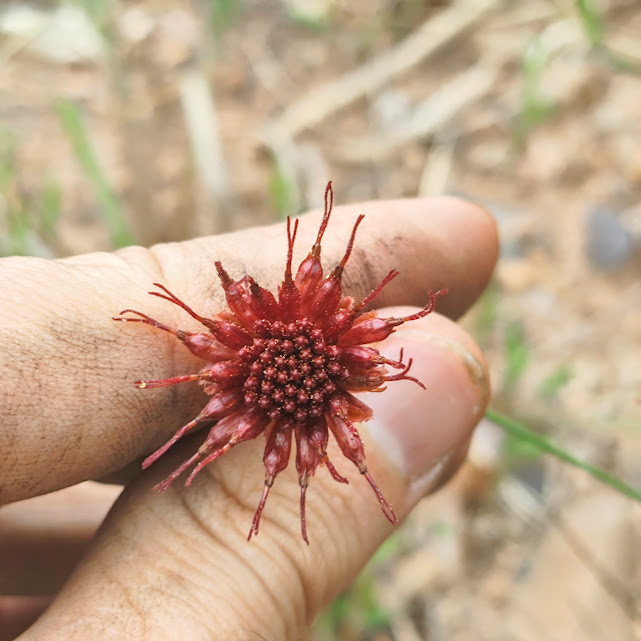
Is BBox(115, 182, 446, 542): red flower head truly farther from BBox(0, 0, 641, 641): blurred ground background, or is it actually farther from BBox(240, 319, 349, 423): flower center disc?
BBox(0, 0, 641, 641): blurred ground background

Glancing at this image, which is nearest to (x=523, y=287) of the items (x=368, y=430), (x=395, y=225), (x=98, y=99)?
(x=395, y=225)

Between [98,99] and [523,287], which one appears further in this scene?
[98,99]

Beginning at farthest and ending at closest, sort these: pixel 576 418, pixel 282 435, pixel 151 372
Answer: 1. pixel 576 418
2. pixel 151 372
3. pixel 282 435

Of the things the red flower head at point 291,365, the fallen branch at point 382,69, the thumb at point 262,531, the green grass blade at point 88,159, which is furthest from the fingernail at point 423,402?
the fallen branch at point 382,69

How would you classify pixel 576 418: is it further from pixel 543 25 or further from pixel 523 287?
pixel 543 25

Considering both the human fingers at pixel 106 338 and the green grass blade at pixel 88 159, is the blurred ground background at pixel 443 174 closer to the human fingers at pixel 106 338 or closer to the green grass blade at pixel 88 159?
the green grass blade at pixel 88 159

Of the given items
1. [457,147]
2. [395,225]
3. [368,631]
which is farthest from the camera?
[457,147]

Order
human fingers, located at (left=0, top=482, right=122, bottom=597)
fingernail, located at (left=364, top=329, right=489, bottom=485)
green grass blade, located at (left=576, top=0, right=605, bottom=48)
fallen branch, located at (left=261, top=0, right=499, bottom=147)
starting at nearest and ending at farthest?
1. fingernail, located at (left=364, top=329, right=489, bottom=485)
2. green grass blade, located at (left=576, top=0, right=605, bottom=48)
3. human fingers, located at (left=0, top=482, right=122, bottom=597)
4. fallen branch, located at (left=261, top=0, right=499, bottom=147)

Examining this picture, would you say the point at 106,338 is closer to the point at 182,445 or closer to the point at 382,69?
the point at 182,445

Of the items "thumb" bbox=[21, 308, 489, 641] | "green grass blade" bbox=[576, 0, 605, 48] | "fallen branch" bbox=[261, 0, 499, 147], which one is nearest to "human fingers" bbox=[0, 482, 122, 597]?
"thumb" bbox=[21, 308, 489, 641]
